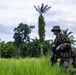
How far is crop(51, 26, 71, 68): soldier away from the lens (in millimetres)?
6855

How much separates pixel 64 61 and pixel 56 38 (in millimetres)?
540

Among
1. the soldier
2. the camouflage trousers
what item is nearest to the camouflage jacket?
the soldier

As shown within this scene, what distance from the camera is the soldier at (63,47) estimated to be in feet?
22.5

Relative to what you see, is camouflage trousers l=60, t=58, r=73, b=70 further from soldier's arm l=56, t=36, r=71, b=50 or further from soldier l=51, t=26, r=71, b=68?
soldier's arm l=56, t=36, r=71, b=50

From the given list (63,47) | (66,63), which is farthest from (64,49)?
(66,63)

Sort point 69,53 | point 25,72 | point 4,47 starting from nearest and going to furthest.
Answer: point 25,72
point 69,53
point 4,47

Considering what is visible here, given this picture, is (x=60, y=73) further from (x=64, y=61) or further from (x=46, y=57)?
(x=46, y=57)

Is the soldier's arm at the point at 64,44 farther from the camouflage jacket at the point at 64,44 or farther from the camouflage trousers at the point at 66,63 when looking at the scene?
the camouflage trousers at the point at 66,63

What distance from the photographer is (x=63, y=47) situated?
6852 millimetres

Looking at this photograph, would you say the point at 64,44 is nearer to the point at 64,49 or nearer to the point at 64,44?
the point at 64,44

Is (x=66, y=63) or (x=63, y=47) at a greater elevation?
(x=63, y=47)

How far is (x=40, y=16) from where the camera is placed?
5200 centimetres

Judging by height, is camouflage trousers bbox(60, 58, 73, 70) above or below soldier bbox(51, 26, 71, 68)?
below

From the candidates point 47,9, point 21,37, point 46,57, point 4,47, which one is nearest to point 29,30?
point 21,37
